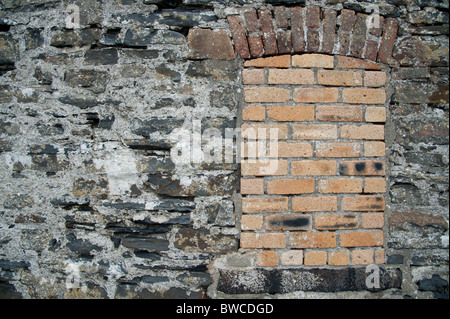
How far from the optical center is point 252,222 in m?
1.41

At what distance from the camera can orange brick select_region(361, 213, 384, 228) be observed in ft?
4.68

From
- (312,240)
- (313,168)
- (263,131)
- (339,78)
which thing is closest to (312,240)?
(312,240)

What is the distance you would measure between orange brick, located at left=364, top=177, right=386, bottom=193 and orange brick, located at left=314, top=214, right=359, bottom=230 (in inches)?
6.2

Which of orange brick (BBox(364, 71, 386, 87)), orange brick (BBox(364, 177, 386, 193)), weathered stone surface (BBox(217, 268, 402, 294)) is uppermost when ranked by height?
orange brick (BBox(364, 71, 386, 87))

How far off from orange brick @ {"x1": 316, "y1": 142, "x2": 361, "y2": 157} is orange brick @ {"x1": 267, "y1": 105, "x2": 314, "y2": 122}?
0.50ft

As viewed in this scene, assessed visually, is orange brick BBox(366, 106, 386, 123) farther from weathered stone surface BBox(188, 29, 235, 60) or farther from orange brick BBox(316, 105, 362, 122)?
weathered stone surface BBox(188, 29, 235, 60)

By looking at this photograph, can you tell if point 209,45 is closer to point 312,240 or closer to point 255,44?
point 255,44

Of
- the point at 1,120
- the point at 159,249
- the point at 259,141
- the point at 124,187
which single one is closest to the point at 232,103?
the point at 259,141

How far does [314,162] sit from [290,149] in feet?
0.46

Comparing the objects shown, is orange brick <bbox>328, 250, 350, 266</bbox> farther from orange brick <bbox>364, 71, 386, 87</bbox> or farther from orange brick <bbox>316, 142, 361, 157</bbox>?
orange brick <bbox>364, 71, 386, 87</bbox>

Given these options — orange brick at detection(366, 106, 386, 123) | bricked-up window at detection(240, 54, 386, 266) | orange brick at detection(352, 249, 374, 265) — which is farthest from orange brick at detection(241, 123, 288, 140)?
orange brick at detection(352, 249, 374, 265)

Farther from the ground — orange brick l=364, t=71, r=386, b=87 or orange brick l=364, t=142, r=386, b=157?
orange brick l=364, t=71, r=386, b=87

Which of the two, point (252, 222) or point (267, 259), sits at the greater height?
point (252, 222)

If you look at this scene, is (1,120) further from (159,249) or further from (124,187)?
(159,249)
